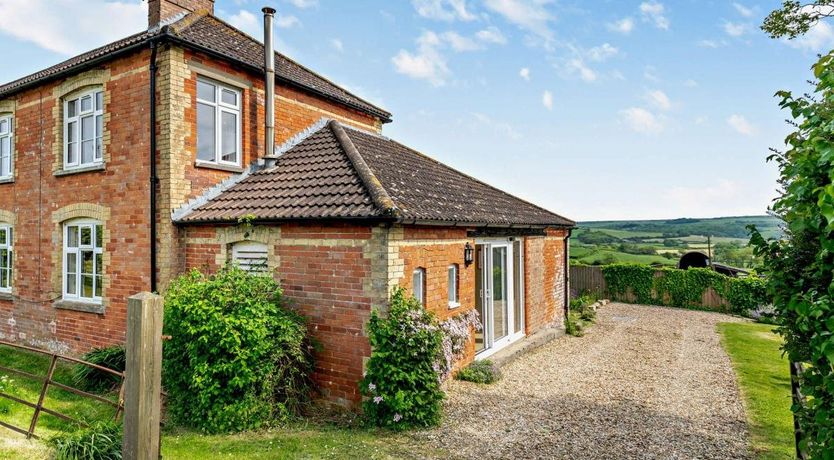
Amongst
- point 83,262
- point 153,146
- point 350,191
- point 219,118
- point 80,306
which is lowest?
point 80,306

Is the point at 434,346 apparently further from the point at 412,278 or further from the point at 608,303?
the point at 608,303

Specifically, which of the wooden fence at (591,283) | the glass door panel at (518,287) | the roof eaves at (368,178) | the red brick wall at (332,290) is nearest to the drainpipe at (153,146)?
the red brick wall at (332,290)

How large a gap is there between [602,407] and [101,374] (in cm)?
901

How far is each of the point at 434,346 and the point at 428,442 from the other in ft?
4.11

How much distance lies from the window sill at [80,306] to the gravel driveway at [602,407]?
24.9 feet

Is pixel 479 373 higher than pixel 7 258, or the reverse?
pixel 7 258

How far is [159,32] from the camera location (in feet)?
29.0

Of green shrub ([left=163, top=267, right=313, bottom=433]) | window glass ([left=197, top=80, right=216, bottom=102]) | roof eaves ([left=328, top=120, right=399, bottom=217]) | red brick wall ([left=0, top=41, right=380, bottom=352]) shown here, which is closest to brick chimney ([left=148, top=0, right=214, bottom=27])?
red brick wall ([left=0, top=41, right=380, bottom=352])

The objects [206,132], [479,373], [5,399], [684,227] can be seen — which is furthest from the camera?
[684,227]

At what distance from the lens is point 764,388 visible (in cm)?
920

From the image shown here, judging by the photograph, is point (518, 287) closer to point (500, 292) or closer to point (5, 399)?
point (500, 292)

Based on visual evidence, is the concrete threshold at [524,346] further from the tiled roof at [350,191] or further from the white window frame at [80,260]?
the white window frame at [80,260]

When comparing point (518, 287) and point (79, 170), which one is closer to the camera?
point (79, 170)

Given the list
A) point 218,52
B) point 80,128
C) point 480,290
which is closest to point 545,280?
point 480,290
